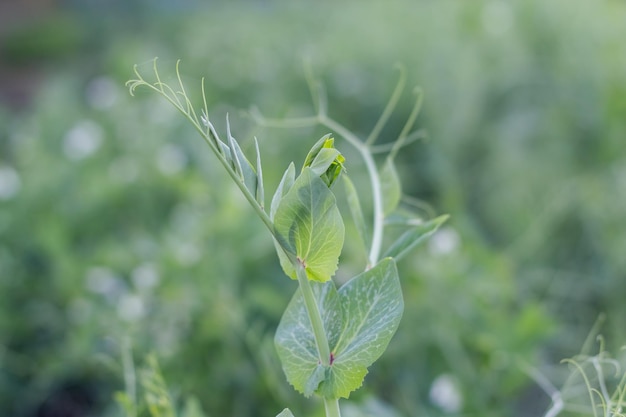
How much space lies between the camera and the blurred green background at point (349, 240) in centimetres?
98

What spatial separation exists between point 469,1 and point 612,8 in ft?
1.38

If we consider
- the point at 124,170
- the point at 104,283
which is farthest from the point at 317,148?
the point at 124,170

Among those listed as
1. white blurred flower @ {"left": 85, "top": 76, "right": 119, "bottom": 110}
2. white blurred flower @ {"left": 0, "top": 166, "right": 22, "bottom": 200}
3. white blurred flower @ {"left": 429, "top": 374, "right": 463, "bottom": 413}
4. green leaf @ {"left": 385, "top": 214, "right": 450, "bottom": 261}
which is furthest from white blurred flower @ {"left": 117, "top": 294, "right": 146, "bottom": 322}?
white blurred flower @ {"left": 85, "top": 76, "right": 119, "bottom": 110}

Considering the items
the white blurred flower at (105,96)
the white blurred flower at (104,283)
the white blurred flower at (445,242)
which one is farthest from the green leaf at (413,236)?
the white blurred flower at (105,96)

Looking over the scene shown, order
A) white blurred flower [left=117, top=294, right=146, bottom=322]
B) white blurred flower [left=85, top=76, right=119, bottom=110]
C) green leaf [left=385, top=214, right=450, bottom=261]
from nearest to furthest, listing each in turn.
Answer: green leaf [left=385, top=214, right=450, bottom=261] → white blurred flower [left=117, top=294, right=146, bottom=322] → white blurred flower [left=85, top=76, right=119, bottom=110]

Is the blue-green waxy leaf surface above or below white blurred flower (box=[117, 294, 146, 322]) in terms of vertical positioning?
above

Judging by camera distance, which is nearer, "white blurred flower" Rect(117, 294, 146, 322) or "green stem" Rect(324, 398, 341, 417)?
"green stem" Rect(324, 398, 341, 417)

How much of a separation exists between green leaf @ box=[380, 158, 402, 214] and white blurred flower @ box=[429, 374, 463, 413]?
1.30 ft

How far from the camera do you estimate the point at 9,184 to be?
4.97ft

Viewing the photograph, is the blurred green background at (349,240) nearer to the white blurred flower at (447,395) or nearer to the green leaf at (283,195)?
the white blurred flower at (447,395)

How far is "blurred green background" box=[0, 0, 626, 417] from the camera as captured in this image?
98 centimetres

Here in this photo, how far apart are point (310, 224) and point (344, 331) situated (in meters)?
0.07

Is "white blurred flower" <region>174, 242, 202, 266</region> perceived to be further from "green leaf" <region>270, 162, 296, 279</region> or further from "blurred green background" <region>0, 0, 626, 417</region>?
"green leaf" <region>270, 162, 296, 279</region>

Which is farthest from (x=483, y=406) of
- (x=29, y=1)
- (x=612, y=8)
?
(x=29, y=1)
